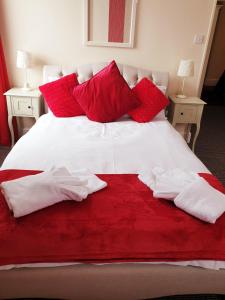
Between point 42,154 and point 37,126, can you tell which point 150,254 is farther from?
point 37,126

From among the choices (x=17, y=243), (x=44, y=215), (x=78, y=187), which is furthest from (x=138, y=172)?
(x=17, y=243)

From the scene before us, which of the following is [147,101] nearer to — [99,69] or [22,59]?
[99,69]

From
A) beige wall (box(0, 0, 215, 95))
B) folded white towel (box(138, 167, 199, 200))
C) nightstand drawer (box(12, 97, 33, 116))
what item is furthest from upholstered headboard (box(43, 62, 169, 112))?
folded white towel (box(138, 167, 199, 200))

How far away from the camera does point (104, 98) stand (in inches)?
99.1

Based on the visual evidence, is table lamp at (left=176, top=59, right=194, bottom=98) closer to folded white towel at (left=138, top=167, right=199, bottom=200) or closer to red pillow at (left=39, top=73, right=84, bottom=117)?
red pillow at (left=39, top=73, right=84, bottom=117)

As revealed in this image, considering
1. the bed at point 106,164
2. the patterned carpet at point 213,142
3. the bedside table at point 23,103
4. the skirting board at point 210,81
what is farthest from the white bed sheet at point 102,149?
the skirting board at point 210,81

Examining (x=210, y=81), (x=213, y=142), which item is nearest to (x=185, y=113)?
(x=213, y=142)

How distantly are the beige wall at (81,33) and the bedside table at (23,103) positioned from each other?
1.05 ft

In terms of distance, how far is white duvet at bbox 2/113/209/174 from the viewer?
1.65 meters

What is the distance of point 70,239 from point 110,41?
2.42m

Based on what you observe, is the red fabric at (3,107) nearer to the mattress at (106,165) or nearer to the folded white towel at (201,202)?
the mattress at (106,165)

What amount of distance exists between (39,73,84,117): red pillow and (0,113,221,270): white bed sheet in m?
0.19

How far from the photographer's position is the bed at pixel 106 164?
3.79 ft

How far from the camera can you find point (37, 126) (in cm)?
233
